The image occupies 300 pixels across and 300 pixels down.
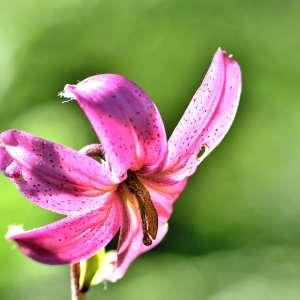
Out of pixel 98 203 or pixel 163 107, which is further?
pixel 163 107

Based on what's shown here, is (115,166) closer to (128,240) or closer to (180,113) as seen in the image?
(128,240)

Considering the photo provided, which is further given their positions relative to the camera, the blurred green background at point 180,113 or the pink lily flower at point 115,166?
the blurred green background at point 180,113

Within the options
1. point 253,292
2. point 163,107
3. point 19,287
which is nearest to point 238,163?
point 163,107

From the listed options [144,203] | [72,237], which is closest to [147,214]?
[144,203]

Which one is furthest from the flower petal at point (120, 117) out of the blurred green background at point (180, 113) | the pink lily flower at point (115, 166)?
the blurred green background at point (180, 113)

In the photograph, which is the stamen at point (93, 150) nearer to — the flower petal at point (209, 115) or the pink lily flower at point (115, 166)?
the pink lily flower at point (115, 166)

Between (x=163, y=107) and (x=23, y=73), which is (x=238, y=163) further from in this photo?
(x=23, y=73)

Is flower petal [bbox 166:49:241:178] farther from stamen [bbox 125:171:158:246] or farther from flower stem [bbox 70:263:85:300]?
flower stem [bbox 70:263:85:300]
